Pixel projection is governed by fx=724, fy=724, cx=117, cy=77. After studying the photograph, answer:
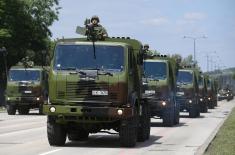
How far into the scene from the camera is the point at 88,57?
1864 centimetres

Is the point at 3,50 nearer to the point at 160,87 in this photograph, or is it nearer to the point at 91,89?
the point at 160,87

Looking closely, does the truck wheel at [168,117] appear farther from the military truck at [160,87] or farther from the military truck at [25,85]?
the military truck at [25,85]

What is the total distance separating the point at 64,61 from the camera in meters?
18.6

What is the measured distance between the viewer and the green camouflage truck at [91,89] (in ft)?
59.4

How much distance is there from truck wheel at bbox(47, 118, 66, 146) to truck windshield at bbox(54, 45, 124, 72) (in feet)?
4.80

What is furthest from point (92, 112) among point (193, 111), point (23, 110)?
point (23, 110)

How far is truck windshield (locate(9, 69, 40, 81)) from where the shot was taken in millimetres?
39875

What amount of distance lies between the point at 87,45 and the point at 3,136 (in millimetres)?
4914

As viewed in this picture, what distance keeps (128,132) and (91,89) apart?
1.48 meters

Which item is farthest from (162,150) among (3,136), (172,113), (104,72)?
(172,113)

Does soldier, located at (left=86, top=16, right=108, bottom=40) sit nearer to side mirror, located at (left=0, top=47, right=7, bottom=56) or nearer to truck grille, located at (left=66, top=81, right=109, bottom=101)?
truck grille, located at (left=66, top=81, right=109, bottom=101)

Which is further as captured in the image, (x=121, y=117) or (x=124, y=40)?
(x=124, y=40)

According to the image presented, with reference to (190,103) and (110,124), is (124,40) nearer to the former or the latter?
(110,124)

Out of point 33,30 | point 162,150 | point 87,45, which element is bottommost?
point 162,150
